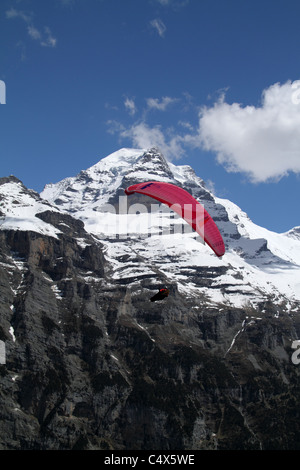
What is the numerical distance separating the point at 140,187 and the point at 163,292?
1819 centimetres

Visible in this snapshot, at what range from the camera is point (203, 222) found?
329 feet

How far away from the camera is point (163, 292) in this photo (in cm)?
9794

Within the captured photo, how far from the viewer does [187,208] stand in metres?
98.4

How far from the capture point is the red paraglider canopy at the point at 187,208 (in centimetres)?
9769

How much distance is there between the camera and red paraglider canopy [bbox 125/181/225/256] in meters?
97.7
